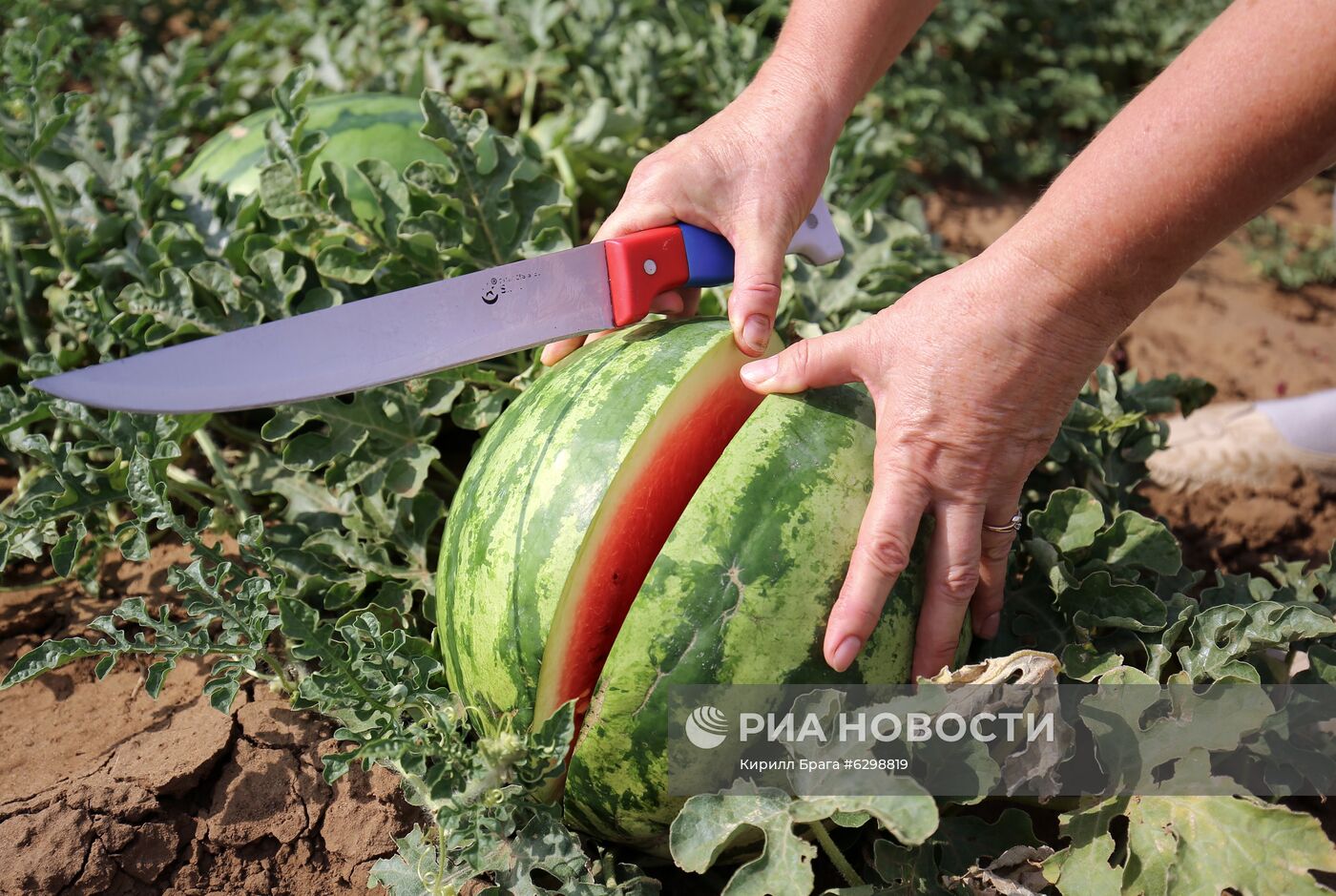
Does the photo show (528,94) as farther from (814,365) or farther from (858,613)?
(858,613)

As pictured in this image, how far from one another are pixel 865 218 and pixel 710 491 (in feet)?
5.27

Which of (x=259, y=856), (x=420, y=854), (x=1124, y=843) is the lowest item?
(x=259, y=856)

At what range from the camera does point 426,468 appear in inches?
96.4

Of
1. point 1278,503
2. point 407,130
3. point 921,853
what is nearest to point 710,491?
point 921,853

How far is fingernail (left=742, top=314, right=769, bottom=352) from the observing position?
199cm

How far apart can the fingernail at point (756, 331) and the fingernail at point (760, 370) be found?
6cm

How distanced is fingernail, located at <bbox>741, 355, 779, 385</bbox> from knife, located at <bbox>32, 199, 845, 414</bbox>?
0.28 m

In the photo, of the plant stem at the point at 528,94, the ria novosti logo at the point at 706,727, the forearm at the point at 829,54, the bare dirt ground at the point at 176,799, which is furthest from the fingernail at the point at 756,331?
the plant stem at the point at 528,94

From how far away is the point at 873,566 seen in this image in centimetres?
175

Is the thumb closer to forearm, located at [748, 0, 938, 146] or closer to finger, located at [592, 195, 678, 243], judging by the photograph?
finger, located at [592, 195, 678, 243]

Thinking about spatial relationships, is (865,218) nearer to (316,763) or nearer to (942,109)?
(942,109)

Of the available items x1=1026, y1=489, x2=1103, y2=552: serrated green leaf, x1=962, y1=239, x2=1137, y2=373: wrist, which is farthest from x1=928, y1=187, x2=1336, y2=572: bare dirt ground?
x1=962, y1=239, x2=1137, y2=373: wrist

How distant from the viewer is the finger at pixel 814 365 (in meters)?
1.85

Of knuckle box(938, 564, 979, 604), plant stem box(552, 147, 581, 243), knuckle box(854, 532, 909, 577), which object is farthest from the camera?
plant stem box(552, 147, 581, 243)
